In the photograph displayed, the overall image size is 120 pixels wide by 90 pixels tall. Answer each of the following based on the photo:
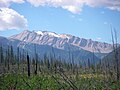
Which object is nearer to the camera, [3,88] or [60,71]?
[60,71]

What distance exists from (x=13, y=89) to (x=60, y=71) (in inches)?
85.4

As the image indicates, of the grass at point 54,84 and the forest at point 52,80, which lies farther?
the grass at point 54,84

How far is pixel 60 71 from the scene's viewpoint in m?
3.72

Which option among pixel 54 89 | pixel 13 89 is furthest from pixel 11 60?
pixel 13 89

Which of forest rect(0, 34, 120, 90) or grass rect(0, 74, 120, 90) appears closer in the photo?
forest rect(0, 34, 120, 90)

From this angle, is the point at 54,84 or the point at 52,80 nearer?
the point at 54,84

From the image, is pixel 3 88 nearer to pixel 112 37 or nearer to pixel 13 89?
pixel 13 89

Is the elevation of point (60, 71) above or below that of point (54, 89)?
above

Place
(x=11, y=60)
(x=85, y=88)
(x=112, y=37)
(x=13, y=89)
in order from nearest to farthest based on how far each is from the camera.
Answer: (x=85, y=88), (x=13, y=89), (x=112, y=37), (x=11, y=60)

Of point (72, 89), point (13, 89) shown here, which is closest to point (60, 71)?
point (72, 89)

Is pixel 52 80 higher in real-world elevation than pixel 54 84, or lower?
lower

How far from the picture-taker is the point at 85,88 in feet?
16.1

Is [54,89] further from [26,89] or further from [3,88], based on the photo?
[3,88]

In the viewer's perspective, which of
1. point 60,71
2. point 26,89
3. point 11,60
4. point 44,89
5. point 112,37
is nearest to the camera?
point 60,71
